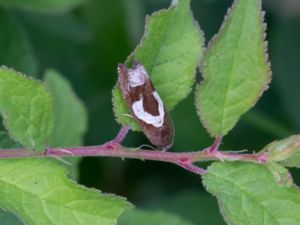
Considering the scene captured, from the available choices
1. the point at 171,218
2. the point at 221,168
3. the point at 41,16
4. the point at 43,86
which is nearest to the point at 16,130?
the point at 43,86

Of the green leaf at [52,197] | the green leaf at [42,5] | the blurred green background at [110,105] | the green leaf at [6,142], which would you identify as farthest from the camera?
the blurred green background at [110,105]

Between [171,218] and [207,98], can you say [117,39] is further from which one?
A: [207,98]

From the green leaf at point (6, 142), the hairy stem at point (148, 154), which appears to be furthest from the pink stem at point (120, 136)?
the green leaf at point (6, 142)

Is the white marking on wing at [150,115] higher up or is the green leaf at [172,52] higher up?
the green leaf at [172,52]

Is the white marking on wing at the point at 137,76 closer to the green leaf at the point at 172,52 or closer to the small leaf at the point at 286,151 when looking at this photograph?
the green leaf at the point at 172,52

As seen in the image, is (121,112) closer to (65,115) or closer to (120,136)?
(120,136)

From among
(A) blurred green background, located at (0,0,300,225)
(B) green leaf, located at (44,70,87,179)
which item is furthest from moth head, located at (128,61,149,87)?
(A) blurred green background, located at (0,0,300,225)
